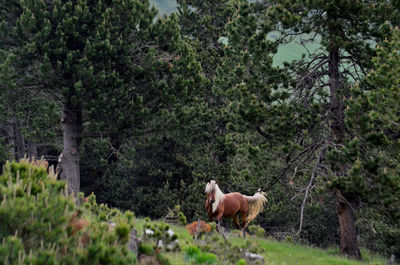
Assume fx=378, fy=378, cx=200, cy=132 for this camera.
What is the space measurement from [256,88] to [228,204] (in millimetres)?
3396

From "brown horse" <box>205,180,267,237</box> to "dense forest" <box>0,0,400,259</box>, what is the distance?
3.73 ft

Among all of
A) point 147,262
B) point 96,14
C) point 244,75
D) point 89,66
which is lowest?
point 147,262

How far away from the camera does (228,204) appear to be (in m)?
9.71

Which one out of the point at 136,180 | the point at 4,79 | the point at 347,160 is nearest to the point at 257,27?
the point at 347,160

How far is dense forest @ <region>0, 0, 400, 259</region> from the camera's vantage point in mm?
9234

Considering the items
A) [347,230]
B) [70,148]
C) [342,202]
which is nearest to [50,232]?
[342,202]

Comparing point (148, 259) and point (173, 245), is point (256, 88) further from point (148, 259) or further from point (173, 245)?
point (148, 259)

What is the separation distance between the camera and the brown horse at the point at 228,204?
947 cm

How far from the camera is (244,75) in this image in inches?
441

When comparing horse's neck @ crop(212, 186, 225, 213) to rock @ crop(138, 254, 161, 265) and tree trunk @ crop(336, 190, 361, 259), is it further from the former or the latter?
rock @ crop(138, 254, 161, 265)

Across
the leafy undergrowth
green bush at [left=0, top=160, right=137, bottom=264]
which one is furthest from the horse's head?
green bush at [left=0, top=160, right=137, bottom=264]

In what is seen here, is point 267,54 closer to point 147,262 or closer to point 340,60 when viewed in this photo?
point 340,60

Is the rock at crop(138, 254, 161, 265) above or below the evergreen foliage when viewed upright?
below

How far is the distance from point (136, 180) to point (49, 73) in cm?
1539
